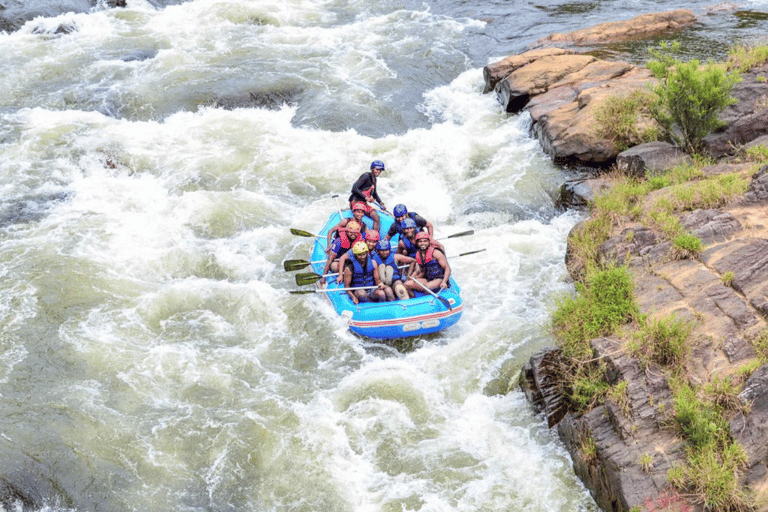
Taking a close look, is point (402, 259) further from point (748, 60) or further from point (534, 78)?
point (748, 60)

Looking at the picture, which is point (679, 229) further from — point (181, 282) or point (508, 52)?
point (508, 52)

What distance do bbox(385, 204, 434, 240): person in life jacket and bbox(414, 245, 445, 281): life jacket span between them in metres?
0.48

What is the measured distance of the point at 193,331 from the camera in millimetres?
8625

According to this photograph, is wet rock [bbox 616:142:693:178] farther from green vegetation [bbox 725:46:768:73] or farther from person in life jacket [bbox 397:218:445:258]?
person in life jacket [bbox 397:218:445:258]

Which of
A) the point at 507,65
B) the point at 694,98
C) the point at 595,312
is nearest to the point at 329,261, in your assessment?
the point at 595,312

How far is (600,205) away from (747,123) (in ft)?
9.61

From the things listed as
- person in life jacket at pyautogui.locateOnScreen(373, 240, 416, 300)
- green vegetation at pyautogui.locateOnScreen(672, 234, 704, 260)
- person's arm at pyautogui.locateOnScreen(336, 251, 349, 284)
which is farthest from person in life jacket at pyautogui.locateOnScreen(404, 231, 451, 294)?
green vegetation at pyautogui.locateOnScreen(672, 234, 704, 260)

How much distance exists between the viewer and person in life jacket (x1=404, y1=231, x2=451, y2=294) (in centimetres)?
875

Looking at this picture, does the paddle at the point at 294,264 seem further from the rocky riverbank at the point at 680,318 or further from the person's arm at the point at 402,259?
the rocky riverbank at the point at 680,318

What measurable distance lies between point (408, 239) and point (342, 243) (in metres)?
0.84

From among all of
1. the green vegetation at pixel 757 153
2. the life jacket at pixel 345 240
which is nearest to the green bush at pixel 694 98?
the green vegetation at pixel 757 153

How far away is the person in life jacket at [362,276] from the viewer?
8.73 metres

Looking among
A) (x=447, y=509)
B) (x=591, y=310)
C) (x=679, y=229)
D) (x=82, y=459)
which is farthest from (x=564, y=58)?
(x=82, y=459)

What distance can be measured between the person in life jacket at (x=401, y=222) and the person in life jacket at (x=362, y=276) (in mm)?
632
